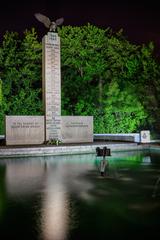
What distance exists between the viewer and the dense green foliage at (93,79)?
28875 millimetres

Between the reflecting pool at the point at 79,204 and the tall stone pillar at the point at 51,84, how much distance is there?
A: 10.1 m

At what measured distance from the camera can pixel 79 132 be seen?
75.8ft

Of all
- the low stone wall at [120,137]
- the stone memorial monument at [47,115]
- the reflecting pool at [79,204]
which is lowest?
the reflecting pool at [79,204]

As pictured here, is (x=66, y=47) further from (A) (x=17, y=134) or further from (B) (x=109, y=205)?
(B) (x=109, y=205)

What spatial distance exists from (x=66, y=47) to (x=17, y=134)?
13.2 meters

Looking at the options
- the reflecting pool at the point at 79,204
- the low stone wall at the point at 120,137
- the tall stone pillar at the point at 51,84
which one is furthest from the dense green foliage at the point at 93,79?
the reflecting pool at the point at 79,204

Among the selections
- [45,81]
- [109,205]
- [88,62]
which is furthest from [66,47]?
[109,205]

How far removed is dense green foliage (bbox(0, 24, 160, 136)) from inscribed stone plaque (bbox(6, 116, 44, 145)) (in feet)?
24.6

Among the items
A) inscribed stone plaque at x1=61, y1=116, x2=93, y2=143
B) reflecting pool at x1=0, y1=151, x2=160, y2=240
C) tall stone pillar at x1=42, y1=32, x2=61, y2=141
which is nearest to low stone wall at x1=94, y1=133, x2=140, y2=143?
inscribed stone plaque at x1=61, y1=116, x2=93, y2=143

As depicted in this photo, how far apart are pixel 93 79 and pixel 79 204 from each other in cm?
2564

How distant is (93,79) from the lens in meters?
32.1

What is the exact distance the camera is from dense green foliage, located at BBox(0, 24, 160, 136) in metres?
28.9

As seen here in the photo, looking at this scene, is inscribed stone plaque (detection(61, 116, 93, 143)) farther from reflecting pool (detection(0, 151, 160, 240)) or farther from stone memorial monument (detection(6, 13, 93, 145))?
reflecting pool (detection(0, 151, 160, 240))

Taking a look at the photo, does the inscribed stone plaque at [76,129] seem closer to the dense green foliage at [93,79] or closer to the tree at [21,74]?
the dense green foliage at [93,79]
